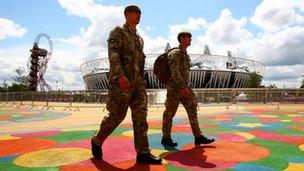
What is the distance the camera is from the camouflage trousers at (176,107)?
19.9 ft

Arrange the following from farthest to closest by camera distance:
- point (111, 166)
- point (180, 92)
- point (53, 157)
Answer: point (180, 92), point (53, 157), point (111, 166)

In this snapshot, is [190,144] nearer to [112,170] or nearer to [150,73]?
[112,170]

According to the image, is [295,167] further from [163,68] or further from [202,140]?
[163,68]

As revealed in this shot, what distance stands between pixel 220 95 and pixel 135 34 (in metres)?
22.1

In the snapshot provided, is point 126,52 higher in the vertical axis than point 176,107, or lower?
higher

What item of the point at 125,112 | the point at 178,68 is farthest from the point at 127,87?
the point at 178,68

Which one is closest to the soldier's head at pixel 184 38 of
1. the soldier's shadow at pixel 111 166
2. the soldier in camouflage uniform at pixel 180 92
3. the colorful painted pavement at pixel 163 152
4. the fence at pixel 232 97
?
the soldier in camouflage uniform at pixel 180 92

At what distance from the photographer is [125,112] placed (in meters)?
4.68

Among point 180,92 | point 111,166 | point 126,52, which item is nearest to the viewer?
point 111,166

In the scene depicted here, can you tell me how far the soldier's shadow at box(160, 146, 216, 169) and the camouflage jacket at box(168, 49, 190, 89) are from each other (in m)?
1.07

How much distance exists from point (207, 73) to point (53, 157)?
6878 centimetres

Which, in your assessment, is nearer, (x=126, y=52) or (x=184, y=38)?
(x=126, y=52)

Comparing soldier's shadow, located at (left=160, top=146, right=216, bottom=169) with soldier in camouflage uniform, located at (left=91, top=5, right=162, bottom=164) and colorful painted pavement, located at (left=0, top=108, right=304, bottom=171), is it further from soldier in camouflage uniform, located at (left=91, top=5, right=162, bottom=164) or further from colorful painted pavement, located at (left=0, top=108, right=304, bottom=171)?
soldier in camouflage uniform, located at (left=91, top=5, right=162, bottom=164)

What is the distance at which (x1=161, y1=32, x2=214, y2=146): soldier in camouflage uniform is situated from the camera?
6023mm
